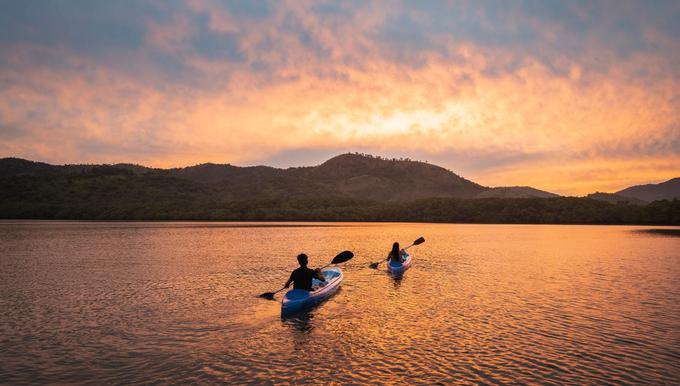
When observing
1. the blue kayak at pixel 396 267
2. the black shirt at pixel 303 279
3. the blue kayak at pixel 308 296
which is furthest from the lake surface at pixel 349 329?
the black shirt at pixel 303 279

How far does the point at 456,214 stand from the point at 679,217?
7594 centimetres

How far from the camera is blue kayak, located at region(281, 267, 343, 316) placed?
19.1 metres

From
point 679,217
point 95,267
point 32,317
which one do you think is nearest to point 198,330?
point 32,317

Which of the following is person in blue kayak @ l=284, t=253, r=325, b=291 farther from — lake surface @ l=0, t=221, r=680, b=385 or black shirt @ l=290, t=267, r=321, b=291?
lake surface @ l=0, t=221, r=680, b=385

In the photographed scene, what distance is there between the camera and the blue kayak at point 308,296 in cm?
1912

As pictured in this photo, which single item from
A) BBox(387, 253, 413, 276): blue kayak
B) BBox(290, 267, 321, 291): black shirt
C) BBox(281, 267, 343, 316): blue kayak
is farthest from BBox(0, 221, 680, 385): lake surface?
BBox(290, 267, 321, 291): black shirt

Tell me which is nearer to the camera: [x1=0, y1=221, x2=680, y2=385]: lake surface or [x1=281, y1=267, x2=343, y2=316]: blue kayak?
[x1=0, y1=221, x2=680, y2=385]: lake surface

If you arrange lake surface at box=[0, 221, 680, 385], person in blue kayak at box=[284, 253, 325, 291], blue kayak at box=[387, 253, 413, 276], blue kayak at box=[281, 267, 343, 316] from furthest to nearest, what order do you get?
blue kayak at box=[387, 253, 413, 276] < person in blue kayak at box=[284, 253, 325, 291] < blue kayak at box=[281, 267, 343, 316] < lake surface at box=[0, 221, 680, 385]

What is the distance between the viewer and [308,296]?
20094 mm

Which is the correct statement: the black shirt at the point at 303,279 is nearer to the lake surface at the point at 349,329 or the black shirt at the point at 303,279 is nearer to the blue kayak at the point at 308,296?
the blue kayak at the point at 308,296

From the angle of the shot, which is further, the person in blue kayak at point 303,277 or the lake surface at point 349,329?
the person in blue kayak at point 303,277

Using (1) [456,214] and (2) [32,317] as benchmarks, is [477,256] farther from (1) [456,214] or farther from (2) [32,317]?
(1) [456,214]

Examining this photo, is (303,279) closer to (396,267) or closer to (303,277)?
(303,277)

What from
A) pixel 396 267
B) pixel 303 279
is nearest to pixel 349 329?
pixel 303 279
